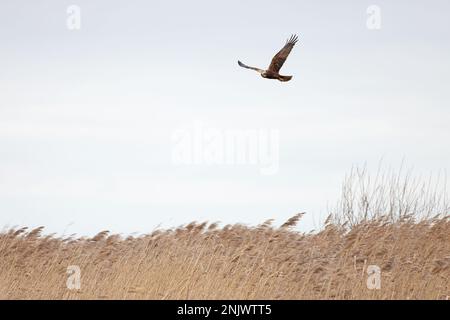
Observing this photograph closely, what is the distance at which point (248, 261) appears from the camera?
11.8 meters

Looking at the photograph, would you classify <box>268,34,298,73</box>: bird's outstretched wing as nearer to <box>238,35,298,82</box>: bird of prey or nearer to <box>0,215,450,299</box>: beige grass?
<box>238,35,298,82</box>: bird of prey

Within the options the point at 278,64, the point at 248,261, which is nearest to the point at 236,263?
the point at 248,261

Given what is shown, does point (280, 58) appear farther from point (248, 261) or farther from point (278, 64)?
point (248, 261)

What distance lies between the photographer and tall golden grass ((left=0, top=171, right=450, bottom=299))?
10.7 metres

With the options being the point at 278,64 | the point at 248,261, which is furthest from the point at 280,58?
the point at 248,261

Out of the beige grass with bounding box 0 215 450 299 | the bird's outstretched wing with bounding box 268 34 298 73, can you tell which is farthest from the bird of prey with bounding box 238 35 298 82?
the beige grass with bounding box 0 215 450 299

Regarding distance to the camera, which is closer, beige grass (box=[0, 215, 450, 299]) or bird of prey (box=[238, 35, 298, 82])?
beige grass (box=[0, 215, 450, 299])

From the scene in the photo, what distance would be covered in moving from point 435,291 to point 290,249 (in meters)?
2.66

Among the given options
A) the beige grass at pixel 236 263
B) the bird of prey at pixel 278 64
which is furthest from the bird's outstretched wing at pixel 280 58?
the beige grass at pixel 236 263

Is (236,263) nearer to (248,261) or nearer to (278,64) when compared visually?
(248,261)

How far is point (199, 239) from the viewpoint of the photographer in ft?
43.8

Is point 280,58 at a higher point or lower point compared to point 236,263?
higher
